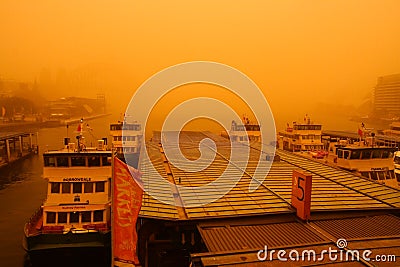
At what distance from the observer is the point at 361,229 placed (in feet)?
55.3

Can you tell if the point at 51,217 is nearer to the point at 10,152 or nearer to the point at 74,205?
the point at 74,205

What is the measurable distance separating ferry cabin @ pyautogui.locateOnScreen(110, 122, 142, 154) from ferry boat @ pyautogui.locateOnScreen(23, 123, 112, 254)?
27794 mm

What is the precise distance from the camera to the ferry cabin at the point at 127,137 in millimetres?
52844

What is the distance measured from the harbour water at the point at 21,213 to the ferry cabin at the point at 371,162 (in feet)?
83.8

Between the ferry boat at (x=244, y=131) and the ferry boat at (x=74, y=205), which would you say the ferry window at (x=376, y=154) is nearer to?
the ferry boat at (x=74, y=205)

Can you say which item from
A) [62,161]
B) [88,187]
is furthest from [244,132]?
[62,161]

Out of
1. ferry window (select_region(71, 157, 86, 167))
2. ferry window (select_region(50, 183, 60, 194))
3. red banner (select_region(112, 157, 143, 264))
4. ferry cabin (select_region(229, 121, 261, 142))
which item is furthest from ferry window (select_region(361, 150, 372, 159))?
ferry window (select_region(50, 183, 60, 194))

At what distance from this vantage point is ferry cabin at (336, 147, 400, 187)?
32719mm

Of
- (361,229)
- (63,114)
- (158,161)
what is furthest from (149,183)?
(63,114)

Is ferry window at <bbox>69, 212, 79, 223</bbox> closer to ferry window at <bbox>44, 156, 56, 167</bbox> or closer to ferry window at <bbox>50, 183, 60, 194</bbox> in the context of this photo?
ferry window at <bbox>50, 183, 60, 194</bbox>

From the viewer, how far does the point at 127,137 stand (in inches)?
2100

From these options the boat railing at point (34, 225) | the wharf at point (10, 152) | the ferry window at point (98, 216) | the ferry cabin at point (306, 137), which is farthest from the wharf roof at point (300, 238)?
the wharf at point (10, 152)

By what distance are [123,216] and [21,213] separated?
29.9 meters

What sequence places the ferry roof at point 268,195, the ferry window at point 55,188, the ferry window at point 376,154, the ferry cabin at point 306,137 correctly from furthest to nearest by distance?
the ferry cabin at point 306,137 → the ferry window at point 376,154 → the ferry window at point 55,188 → the ferry roof at point 268,195
